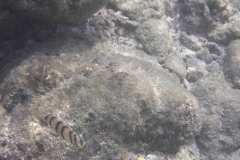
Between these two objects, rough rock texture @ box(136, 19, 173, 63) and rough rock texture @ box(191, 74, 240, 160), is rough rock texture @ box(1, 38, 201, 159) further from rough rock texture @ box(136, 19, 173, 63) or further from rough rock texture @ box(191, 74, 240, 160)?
rough rock texture @ box(136, 19, 173, 63)

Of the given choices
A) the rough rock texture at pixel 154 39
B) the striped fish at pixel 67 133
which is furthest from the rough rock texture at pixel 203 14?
the striped fish at pixel 67 133

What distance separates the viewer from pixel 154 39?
232 inches

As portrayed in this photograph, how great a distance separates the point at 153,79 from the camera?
3.91 metres

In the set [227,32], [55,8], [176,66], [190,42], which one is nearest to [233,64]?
[227,32]

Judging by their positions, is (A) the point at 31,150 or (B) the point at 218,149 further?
(B) the point at 218,149

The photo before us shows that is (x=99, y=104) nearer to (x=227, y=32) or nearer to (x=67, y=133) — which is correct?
(x=67, y=133)

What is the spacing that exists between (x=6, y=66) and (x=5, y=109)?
908 mm

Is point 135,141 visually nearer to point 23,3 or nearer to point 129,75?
point 129,75

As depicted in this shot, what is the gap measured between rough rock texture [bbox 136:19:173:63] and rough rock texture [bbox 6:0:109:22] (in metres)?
2.28

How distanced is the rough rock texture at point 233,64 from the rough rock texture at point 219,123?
0.62 m

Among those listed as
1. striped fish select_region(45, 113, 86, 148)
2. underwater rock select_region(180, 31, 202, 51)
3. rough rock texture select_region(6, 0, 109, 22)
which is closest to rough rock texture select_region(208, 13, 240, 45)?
underwater rock select_region(180, 31, 202, 51)

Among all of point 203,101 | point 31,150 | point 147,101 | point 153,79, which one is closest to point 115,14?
point 153,79

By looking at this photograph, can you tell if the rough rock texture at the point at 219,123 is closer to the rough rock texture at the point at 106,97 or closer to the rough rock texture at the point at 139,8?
the rough rock texture at the point at 106,97

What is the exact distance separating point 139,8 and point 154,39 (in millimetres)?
1091
